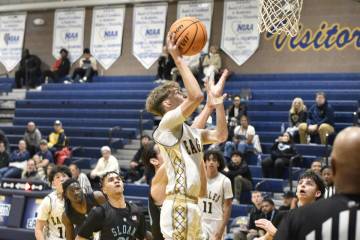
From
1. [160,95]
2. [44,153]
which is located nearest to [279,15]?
[160,95]

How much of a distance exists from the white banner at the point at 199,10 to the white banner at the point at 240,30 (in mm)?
416

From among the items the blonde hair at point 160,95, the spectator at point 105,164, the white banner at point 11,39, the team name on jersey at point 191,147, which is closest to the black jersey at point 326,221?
the team name on jersey at point 191,147

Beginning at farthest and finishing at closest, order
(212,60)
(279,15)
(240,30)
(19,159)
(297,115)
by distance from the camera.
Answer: (240,30)
(212,60)
(19,159)
(297,115)
(279,15)

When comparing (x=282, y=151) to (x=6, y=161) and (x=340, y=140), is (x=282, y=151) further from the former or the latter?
(x=340, y=140)

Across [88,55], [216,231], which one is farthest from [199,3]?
[216,231]

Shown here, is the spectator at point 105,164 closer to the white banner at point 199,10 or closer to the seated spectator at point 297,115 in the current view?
the seated spectator at point 297,115

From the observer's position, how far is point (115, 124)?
16.4m

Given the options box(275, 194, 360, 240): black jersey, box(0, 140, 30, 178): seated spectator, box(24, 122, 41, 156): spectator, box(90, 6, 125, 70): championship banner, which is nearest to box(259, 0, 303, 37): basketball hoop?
box(275, 194, 360, 240): black jersey

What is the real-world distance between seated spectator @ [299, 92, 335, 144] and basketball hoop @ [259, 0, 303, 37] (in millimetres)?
4175

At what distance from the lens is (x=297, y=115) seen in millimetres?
12742

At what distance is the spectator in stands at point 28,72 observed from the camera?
1953cm

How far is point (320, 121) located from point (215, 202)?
5818mm

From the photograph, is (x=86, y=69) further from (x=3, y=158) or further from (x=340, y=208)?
(x=340, y=208)

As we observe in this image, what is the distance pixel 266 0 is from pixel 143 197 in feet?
16.8
